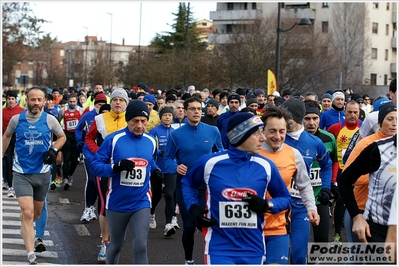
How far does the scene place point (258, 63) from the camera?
36.8 metres

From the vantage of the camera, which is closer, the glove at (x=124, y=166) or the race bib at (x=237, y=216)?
the race bib at (x=237, y=216)

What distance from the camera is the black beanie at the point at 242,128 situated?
591cm

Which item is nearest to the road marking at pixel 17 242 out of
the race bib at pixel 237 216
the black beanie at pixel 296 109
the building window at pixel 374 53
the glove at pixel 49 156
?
the glove at pixel 49 156

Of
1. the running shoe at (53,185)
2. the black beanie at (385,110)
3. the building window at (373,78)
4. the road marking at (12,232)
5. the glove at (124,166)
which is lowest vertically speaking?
the road marking at (12,232)

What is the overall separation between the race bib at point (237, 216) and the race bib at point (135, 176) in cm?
221

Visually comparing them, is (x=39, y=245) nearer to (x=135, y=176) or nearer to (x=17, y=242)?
(x=17, y=242)

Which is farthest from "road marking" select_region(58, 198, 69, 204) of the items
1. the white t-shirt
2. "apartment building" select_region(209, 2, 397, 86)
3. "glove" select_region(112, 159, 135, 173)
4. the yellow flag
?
"apartment building" select_region(209, 2, 397, 86)

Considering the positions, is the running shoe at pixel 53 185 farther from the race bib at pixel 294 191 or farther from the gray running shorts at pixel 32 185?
the race bib at pixel 294 191

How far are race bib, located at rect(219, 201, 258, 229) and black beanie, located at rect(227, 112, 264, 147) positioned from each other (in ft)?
1.52

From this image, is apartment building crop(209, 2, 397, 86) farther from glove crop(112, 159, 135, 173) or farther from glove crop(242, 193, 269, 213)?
glove crop(242, 193, 269, 213)

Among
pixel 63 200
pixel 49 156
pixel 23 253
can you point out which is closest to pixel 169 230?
pixel 23 253

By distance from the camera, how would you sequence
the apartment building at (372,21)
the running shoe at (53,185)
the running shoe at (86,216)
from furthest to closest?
the apartment building at (372,21) → the running shoe at (53,185) → the running shoe at (86,216)

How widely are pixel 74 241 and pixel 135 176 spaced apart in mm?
3270

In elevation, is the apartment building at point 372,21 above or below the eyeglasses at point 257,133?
above
